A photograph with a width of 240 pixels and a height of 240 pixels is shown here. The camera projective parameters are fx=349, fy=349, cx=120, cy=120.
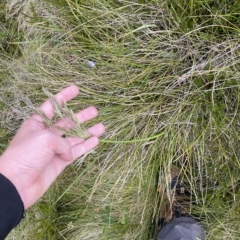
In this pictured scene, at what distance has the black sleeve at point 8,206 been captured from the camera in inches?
47.7

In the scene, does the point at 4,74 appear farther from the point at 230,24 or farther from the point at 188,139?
the point at 230,24

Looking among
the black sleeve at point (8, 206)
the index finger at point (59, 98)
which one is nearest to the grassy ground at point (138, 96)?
the index finger at point (59, 98)

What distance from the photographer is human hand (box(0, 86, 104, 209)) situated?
125 centimetres

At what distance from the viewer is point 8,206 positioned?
4.02ft

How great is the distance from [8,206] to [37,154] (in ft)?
Result: 0.67

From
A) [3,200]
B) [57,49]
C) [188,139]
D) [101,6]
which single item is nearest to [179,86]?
[188,139]

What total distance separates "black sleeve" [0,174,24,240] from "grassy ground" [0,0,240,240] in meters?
0.39

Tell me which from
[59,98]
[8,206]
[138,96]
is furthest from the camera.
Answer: [138,96]

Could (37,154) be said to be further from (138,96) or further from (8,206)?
(138,96)

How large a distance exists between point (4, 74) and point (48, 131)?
819 mm

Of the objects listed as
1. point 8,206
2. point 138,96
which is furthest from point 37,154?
point 138,96

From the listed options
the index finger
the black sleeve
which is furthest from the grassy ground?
the black sleeve

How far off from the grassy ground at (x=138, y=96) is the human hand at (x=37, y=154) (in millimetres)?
194

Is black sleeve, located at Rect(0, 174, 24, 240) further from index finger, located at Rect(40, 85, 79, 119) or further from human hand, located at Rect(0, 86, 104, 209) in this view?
index finger, located at Rect(40, 85, 79, 119)
